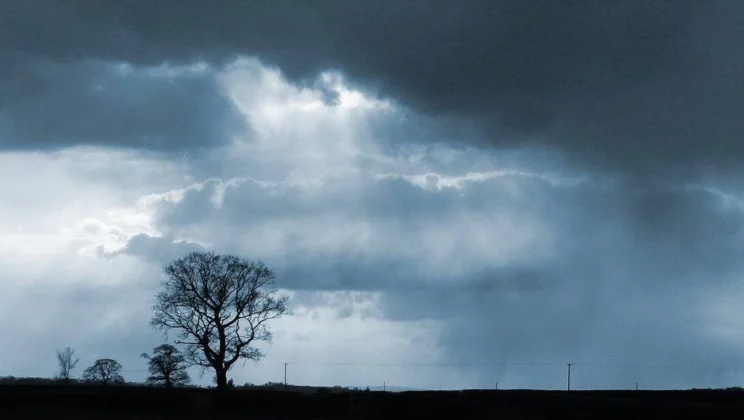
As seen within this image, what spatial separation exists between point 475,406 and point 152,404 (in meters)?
32.4

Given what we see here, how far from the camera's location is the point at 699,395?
55.0m

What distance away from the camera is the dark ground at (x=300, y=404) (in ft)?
132

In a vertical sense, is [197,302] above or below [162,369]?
above

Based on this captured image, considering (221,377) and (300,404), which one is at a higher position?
(221,377)

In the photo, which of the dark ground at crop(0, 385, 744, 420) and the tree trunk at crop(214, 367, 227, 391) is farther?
the tree trunk at crop(214, 367, 227, 391)

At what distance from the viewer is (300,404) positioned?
6016 centimetres

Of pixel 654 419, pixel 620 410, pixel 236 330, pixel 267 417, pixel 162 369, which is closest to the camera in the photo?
pixel 654 419

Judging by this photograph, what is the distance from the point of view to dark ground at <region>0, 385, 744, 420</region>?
4012cm

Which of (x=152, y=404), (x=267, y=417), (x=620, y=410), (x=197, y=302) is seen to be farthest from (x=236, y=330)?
(x=620, y=410)

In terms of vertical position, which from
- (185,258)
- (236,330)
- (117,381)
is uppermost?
(185,258)

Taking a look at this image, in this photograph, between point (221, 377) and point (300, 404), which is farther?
point (221, 377)

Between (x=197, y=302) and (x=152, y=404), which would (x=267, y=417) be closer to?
(x=152, y=404)

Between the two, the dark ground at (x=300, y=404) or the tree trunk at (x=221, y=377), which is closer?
the dark ground at (x=300, y=404)

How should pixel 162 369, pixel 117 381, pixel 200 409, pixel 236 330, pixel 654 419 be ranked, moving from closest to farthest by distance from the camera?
pixel 654 419, pixel 200 409, pixel 236 330, pixel 162 369, pixel 117 381
